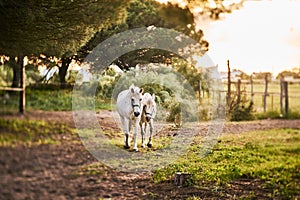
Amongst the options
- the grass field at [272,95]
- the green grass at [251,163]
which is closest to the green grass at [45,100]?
the green grass at [251,163]

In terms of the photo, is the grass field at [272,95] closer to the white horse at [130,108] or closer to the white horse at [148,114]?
the white horse at [148,114]

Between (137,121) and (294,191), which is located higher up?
(137,121)

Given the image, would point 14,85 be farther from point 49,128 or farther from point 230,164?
point 230,164

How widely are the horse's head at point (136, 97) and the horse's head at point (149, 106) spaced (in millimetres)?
41

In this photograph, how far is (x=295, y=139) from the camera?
4844 mm

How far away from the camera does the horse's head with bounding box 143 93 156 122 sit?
3.89m

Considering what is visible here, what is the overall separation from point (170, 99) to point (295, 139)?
1455 millimetres

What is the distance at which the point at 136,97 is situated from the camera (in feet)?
12.6

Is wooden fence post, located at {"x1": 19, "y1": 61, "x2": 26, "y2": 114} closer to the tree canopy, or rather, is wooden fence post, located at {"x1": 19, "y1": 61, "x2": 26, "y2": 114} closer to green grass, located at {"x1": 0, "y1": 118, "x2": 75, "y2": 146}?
green grass, located at {"x1": 0, "y1": 118, "x2": 75, "y2": 146}

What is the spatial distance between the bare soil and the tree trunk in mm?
197

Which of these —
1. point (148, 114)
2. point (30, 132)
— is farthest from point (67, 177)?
point (148, 114)

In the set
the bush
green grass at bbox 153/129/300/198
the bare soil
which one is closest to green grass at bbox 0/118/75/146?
the bare soil

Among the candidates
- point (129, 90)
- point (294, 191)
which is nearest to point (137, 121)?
point (129, 90)

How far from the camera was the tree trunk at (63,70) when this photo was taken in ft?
11.9
